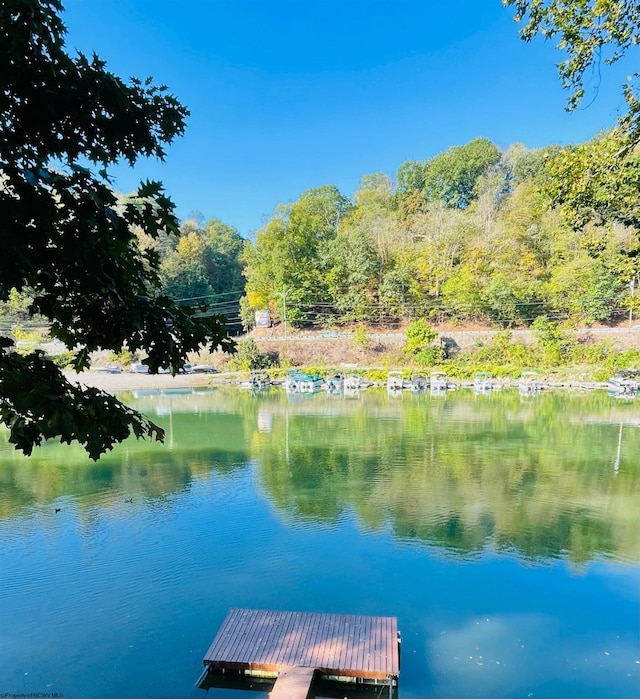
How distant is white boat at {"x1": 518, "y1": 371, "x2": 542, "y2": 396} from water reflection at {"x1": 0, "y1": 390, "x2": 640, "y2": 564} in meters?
4.81

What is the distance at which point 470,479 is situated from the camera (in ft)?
40.9

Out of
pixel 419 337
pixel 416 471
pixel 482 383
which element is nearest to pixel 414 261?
pixel 419 337

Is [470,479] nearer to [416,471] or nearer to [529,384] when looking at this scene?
[416,471]

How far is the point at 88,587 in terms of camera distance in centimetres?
736

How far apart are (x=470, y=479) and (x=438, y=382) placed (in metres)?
17.3

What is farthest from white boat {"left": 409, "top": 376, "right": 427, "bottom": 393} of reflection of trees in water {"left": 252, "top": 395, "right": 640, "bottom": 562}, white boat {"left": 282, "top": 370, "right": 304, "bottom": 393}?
reflection of trees in water {"left": 252, "top": 395, "right": 640, "bottom": 562}

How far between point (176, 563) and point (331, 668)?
395cm

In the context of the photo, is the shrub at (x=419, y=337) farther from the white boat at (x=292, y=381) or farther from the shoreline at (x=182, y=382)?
the white boat at (x=292, y=381)

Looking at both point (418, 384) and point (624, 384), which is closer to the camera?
A: point (624, 384)

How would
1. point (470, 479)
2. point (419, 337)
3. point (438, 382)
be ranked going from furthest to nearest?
1. point (419, 337)
2. point (438, 382)
3. point (470, 479)

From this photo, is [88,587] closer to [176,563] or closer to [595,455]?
[176,563]

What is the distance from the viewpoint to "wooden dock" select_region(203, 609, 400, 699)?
5078mm

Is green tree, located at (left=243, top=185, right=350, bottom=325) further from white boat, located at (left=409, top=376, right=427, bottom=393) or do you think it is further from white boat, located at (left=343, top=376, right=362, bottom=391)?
white boat, located at (left=409, top=376, right=427, bottom=393)

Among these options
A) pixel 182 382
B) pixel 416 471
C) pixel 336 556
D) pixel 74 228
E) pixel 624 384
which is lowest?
pixel 182 382
